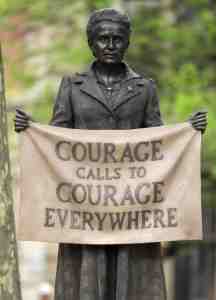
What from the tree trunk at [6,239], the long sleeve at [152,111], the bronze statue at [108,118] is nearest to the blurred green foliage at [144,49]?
the tree trunk at [6,239]

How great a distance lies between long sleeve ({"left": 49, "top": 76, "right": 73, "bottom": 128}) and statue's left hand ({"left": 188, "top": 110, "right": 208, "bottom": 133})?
91 cm

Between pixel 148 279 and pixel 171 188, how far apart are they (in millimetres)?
705

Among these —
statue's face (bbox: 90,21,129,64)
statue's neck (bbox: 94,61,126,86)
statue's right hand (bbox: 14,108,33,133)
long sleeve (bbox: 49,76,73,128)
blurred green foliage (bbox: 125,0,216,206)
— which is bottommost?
statue's right hand (bbox: 14,108,33,133)

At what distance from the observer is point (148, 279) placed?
500 inches

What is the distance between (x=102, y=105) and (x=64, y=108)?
0.30 m

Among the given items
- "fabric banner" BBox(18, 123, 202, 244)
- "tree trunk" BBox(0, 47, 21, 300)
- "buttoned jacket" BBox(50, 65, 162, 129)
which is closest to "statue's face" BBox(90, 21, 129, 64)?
"buttoned jacket" BBox(50, 65, 162, 129)

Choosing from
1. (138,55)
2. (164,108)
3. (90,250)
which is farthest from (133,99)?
(138,55)

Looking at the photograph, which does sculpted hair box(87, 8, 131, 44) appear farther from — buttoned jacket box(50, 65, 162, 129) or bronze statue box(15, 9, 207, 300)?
buttoned jacket box(50, 65, 162, 129)

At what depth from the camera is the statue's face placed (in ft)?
41.1

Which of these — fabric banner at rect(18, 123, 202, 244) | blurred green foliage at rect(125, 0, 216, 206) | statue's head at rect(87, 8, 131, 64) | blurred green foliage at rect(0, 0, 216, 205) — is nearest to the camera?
statue's head at rect(87, 8, 131, 64)

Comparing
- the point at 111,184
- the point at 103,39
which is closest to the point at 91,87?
the point at 103,39

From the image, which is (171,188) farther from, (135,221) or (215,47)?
(215,47)

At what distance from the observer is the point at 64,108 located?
12664 mm

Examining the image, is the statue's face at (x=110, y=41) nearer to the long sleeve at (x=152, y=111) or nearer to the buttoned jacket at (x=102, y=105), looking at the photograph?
the buttoned jacket at (x=102, y=105)
